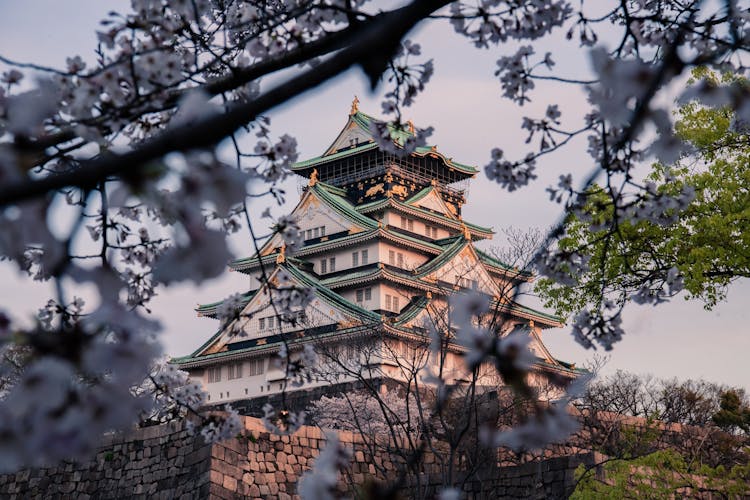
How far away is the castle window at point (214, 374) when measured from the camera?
3228 centimetres

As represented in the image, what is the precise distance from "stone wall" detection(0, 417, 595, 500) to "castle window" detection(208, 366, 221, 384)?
1760cm

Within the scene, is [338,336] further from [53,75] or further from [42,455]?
[42,455]

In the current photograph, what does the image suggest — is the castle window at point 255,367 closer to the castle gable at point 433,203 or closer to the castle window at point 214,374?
the castle window at point 214,374

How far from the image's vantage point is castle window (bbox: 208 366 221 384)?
3228 cm

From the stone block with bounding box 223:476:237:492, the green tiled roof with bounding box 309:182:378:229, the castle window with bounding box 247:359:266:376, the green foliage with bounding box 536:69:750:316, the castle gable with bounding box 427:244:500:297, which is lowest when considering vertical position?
the stone block with bounding box 223:476:237:492

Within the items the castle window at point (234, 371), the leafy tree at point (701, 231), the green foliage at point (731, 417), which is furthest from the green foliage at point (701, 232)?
the castle window at point (234, 371)

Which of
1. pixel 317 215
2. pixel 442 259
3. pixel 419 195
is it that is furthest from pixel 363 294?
pixel 419 195

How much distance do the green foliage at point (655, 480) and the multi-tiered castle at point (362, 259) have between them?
1578cm

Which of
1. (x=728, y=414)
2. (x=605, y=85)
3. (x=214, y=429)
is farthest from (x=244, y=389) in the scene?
(x=605, y=85)

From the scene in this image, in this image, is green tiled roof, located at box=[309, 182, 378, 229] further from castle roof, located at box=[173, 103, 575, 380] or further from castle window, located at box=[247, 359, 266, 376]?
castle window, located at box=[247, 359, 266, 376]

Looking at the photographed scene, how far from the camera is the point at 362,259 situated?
1275 inches

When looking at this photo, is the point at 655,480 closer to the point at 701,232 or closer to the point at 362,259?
the point at 701,232

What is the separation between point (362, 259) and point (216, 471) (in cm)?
2062

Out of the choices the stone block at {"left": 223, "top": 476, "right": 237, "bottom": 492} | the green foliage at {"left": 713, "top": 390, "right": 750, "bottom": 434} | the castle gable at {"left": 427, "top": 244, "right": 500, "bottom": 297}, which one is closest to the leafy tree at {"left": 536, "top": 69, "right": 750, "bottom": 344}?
the stone block at {"left": 223, "top": 476, "right": 237, "bottom": 492}
